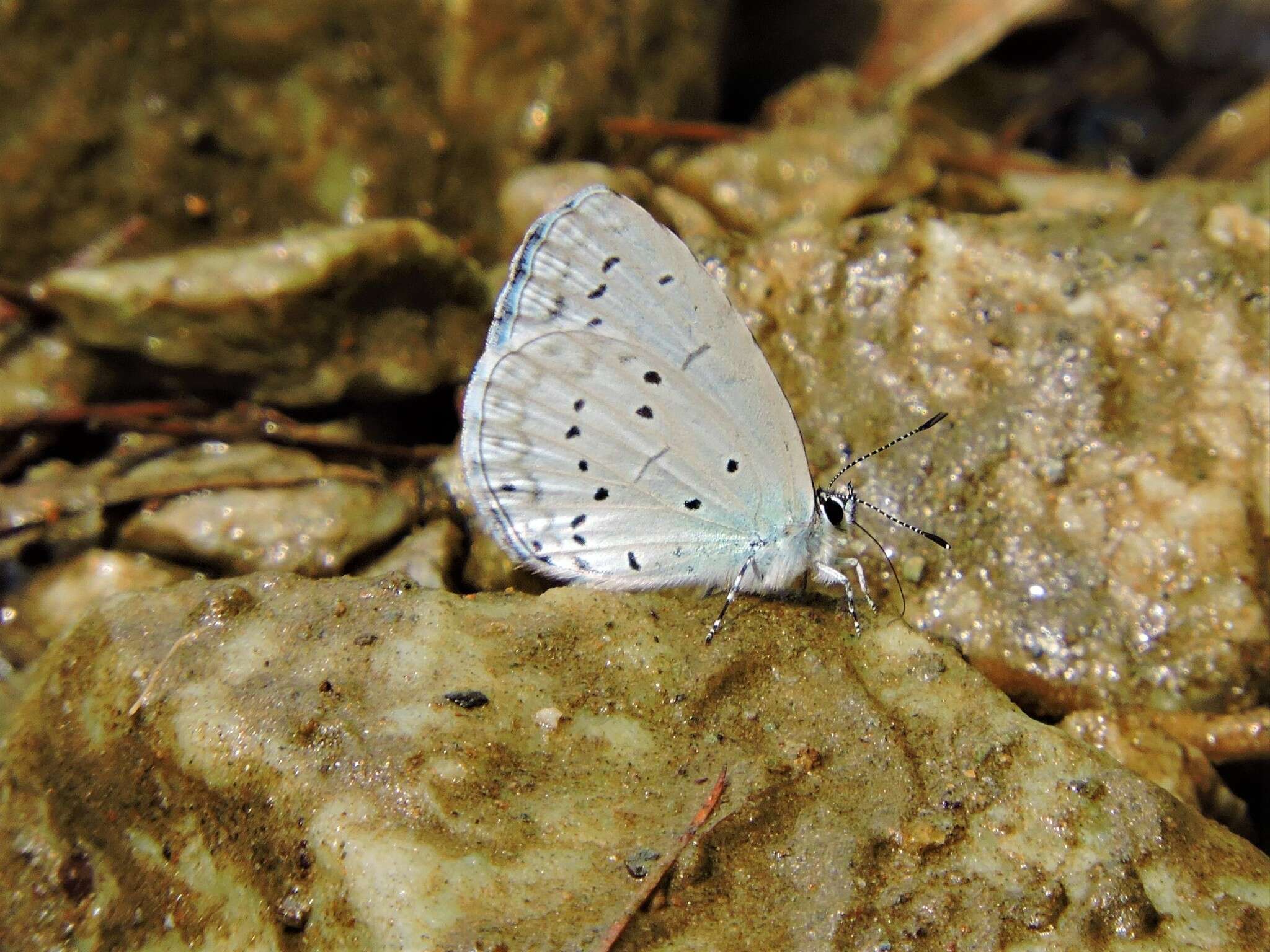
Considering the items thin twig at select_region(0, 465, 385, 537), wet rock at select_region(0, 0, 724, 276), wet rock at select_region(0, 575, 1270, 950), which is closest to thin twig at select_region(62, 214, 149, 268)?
wet rock at select_region(0, 0, 724, 276)

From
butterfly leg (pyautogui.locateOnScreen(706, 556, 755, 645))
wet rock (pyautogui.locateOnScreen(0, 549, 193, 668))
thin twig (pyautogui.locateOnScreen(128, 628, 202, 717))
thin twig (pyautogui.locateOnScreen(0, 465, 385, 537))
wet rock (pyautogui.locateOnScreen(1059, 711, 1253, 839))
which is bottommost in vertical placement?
wet rock (pyautogui.locateOnScreen(0, 549, 193, 668))

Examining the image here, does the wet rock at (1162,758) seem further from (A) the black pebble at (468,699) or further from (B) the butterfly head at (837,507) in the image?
(A) the black pebble at (468,699)

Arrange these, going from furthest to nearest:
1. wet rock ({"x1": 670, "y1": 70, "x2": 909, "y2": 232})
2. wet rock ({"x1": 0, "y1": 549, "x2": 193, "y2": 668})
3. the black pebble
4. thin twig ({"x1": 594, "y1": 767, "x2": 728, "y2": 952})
Answer: wet rock ({"x1": 670, "y1": 70, "x2": 909, "y2": 232})
wet rock ({"x1": 0, "y1": 549, "x2": 193, "y2": 668})
the black pebble
thin twig ({"x1": 594, "y1": 767, "x2": 728, "y2": 952})

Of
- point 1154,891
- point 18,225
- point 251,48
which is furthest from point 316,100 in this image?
point 1154,891

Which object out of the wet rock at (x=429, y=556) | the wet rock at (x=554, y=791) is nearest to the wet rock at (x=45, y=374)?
the wet rock at (x=429, y=556)

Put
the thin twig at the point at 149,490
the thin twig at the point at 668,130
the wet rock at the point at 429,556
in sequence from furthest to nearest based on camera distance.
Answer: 1. the thin twig at the point at 668,130
2. the thin twig at the point at 149,490
3. the wet rock at the point at 429,556

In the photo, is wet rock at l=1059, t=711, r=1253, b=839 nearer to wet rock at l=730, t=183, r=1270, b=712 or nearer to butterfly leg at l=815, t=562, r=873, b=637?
wet rock at l=730, t=183, r=1270, b=712

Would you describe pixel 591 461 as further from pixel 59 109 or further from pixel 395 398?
pixel 59 109
